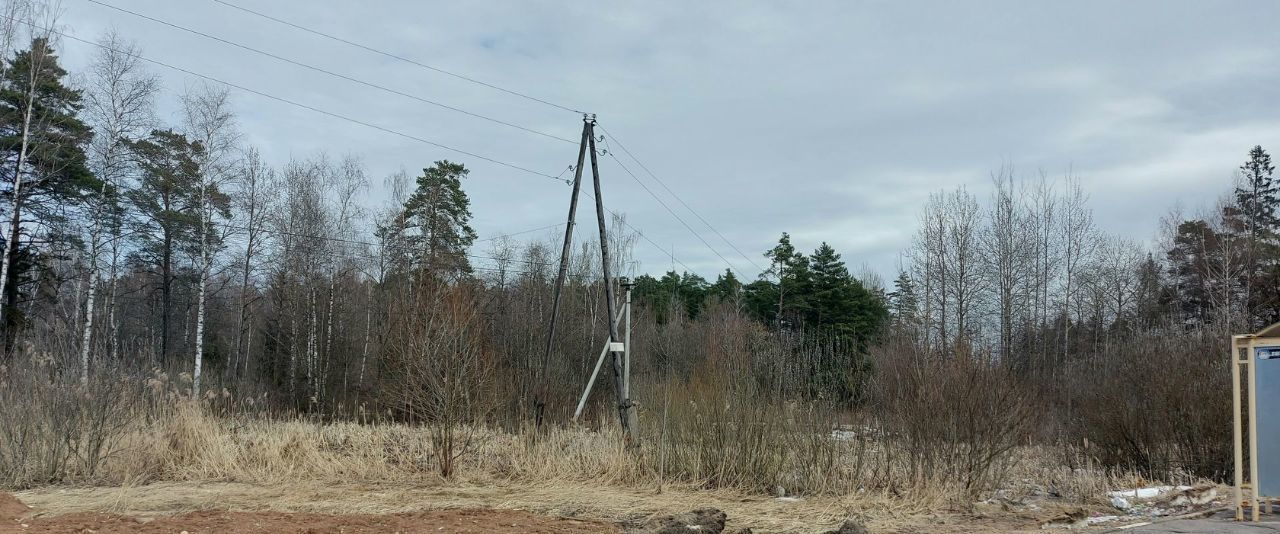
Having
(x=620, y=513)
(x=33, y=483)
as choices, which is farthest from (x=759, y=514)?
(x=33, y=483)

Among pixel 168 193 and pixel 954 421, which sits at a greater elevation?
pixel 168 193

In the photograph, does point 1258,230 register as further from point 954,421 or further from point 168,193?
point 168,193

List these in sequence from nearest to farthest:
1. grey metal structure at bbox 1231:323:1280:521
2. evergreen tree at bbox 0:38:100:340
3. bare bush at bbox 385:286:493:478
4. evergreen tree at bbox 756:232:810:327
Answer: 1. grey metal structure at bbox 1231:323:1280:521
2. bare bush at bbox 385:286:493:478
3. evergreen tree at bbox 0:38:100:340
4. evergreen tree at bbox 756:232:810:327

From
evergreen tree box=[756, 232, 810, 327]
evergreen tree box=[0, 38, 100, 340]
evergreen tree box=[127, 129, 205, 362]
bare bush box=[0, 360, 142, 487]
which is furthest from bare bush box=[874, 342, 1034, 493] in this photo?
evergreen tree box=[756, 232, 810, 327]

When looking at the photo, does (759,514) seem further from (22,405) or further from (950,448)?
(22,405)

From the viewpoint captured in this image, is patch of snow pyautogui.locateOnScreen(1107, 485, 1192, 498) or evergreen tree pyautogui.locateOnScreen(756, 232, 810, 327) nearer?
patch of snow pyautogui.locateOnScreen(1107, 485, 1192, 498)

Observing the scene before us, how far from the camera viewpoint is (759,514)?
949cm

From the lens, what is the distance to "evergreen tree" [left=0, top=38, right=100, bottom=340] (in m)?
23.5

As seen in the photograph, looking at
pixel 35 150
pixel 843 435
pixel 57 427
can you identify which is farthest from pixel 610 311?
pixel 35 150

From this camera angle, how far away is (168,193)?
31156mm

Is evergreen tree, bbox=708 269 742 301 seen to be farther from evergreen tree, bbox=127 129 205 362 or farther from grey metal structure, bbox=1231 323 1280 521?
grey metal structure, bbox=1231 323 1280 521

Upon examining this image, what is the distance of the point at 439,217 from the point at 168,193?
1007 cm

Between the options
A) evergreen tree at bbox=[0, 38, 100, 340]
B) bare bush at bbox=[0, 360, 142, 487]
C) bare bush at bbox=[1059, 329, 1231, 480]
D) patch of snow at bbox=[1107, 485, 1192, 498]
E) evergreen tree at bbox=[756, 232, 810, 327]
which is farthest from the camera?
evergreen tree at bbox=[756, 232, 810, 327]

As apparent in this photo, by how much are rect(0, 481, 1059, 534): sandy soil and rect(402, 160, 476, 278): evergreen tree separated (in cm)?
2352
